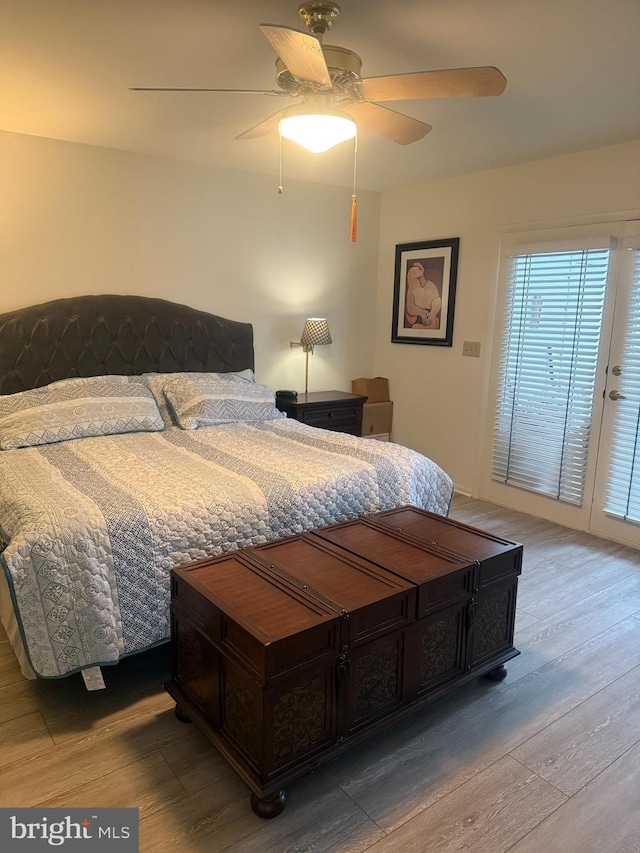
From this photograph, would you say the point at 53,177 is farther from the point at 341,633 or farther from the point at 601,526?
the point at 601,526

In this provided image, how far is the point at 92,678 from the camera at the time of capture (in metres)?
2.10

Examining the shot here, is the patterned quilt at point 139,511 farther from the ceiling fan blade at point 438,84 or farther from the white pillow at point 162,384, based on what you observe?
the ceiling fan blade at point 438,84

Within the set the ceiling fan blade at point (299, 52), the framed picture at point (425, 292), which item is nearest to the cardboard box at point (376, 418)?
the framed picture at point (425, 292)

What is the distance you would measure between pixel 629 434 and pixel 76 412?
10.8ft

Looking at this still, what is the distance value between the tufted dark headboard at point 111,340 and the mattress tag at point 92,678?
2.07 m

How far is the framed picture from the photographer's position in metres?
4.71

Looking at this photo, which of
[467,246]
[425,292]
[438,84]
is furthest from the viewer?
[425,292]

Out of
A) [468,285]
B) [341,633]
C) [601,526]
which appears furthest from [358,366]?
[341,633]

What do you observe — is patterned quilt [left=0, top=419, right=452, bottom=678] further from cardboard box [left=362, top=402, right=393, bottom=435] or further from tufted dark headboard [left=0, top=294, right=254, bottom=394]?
cardboard box [left=362, top=402, right=393, bottom=435]

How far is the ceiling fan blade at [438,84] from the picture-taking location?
6.42ft

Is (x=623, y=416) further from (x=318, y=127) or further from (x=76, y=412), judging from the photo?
(x=76, y=412)

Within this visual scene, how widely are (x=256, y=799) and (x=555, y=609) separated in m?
1.86

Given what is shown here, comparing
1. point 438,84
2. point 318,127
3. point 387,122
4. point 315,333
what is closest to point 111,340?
point 315,333

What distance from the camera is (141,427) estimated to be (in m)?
3.36
